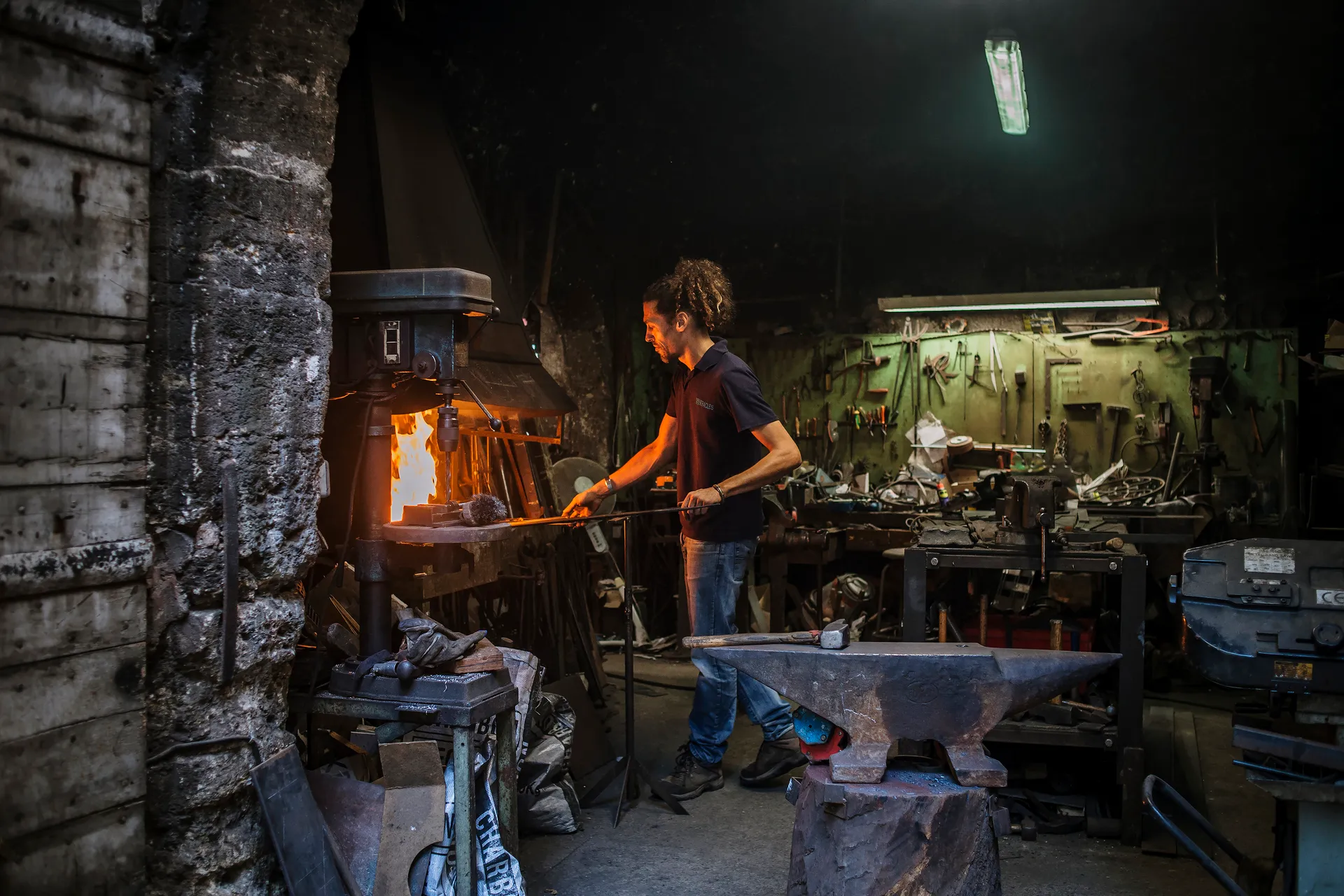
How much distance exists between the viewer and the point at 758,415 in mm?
4117

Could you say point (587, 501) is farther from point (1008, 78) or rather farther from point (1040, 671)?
point (1008, 78)

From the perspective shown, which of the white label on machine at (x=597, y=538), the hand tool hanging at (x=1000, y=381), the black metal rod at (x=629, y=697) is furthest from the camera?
the hand tool hanging at (x=1000, y=381)

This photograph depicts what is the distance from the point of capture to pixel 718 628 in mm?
4215

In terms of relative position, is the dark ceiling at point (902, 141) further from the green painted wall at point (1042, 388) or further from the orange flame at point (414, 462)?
the orange flame at point (414, 462)

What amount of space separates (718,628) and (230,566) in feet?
6.74

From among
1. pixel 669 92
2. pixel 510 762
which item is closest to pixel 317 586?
pixel 510 762

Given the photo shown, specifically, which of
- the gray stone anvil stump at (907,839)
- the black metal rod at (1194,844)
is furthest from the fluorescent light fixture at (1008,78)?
the gray stone anvil stump at (907,839)

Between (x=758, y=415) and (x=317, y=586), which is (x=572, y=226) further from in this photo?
(x=317, y=586)

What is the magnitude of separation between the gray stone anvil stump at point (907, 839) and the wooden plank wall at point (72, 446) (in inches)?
64.9

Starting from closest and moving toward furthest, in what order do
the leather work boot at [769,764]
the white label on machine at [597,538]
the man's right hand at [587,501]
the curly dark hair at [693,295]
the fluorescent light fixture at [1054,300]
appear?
the man's right hand at [587,501], the curly dark hair at [693,295], the leather work boot at [769,764], the white label on machine at [597,538], the fluorescent light fixture at [1054,300]

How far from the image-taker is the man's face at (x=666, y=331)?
4.31 m

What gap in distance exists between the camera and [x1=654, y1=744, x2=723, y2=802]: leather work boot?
14.1 ft

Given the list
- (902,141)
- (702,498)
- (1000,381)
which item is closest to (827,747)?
(702,498)

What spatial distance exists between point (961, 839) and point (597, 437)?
5.27m
